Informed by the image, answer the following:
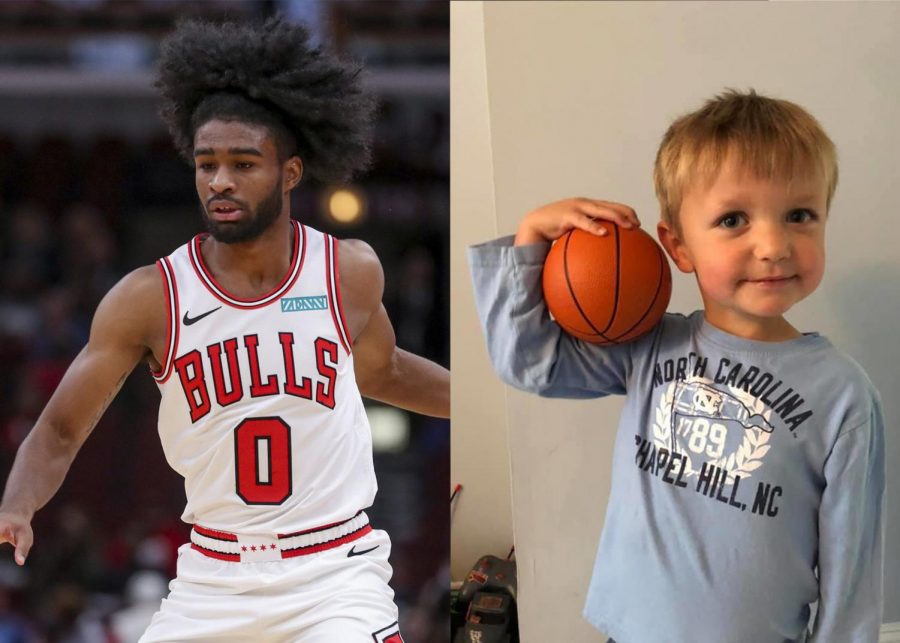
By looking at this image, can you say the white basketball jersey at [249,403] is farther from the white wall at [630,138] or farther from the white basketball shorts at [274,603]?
the white wall at [630,138]

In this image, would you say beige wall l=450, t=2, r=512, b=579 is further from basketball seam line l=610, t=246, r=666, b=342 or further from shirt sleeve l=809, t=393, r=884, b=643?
shirt sleeve l=809, t=393, r=884, b=643

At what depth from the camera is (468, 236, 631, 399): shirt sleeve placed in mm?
1512

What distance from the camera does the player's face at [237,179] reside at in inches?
71.9

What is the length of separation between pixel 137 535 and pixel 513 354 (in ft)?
3.24

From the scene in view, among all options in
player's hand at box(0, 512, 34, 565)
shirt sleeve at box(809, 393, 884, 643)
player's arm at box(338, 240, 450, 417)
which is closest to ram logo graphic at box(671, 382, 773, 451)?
shirt sleeve at box(809, 393, 884, 643)

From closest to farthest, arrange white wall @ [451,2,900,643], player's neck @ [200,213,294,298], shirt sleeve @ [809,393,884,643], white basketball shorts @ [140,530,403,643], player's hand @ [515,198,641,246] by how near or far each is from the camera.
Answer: shirt sleeve @ [809,393,884,643], player's hand @ [515,198,641,246], white basketball shorts @ [140,530,403,643], player's neck @ [200,213,294,298], white wall @ [451,2,900,643]

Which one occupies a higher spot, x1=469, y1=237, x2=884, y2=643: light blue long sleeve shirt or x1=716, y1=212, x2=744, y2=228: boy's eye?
x1=716, y1=212, x2=744, y2=228: boy's eye

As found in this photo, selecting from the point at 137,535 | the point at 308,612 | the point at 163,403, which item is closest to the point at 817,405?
the point at 308,612

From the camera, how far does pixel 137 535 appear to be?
1.89 m

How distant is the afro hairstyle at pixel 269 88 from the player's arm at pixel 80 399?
341 mm

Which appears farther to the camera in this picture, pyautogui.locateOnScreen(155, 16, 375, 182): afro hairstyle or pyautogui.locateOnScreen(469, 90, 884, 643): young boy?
pyautogui.locateOnScreen(155, 16, 375, 182): afro hairstyle

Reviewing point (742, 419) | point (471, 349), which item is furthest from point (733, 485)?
point (471, 349)

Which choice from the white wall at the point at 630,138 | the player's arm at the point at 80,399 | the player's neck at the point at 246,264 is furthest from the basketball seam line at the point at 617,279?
the player's arm at the point at 80,399

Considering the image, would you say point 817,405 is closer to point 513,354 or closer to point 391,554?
point 513,354
